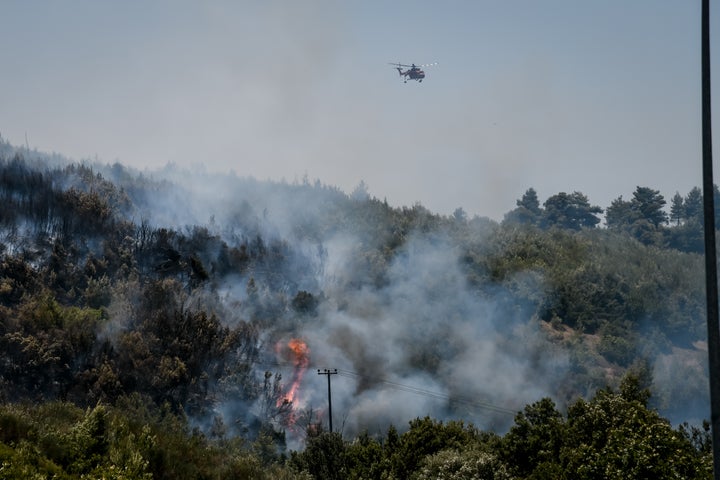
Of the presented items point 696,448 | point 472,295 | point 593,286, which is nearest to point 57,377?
point 696,448

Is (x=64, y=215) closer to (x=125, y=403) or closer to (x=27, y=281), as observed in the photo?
(x=27, y=281)

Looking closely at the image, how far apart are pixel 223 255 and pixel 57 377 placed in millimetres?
29605

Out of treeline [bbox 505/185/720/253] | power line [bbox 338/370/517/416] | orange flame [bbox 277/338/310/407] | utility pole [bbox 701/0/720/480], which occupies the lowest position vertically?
power line [bbox 338/370/517/416]

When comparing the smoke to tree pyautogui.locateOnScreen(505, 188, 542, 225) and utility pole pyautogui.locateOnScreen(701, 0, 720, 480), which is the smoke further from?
tree pyautogui.locateOnScreen(505, 188, 542, 225)

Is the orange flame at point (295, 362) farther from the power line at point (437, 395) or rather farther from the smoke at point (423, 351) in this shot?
the power line at point (437, 395)

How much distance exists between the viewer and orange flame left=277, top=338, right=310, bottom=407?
57438mm

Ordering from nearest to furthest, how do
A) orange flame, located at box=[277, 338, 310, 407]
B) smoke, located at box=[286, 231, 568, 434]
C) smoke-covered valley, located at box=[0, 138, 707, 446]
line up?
smoke-covered valley, located at box=[0, 138, 707, 446]
orange flame, located at box=[277, 338, 310, 407]
smoke, located at box=[286, 231, 568, 434]

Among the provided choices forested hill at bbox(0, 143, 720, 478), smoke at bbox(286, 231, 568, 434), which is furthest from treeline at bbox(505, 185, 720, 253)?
smoke at bbox(286, 231, 568, 434)

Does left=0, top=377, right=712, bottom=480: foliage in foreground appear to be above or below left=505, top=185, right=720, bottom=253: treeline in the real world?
below

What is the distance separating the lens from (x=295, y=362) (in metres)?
62.0

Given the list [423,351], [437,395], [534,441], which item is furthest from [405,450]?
[423,351]

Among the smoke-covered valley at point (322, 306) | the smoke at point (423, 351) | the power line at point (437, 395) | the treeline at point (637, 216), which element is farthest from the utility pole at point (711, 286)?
the treeline at point (637, 216)

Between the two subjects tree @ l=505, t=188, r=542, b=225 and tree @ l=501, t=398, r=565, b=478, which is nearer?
tree @ l=501, t=398, r=565, b=478

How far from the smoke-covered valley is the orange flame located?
0.19 meters
